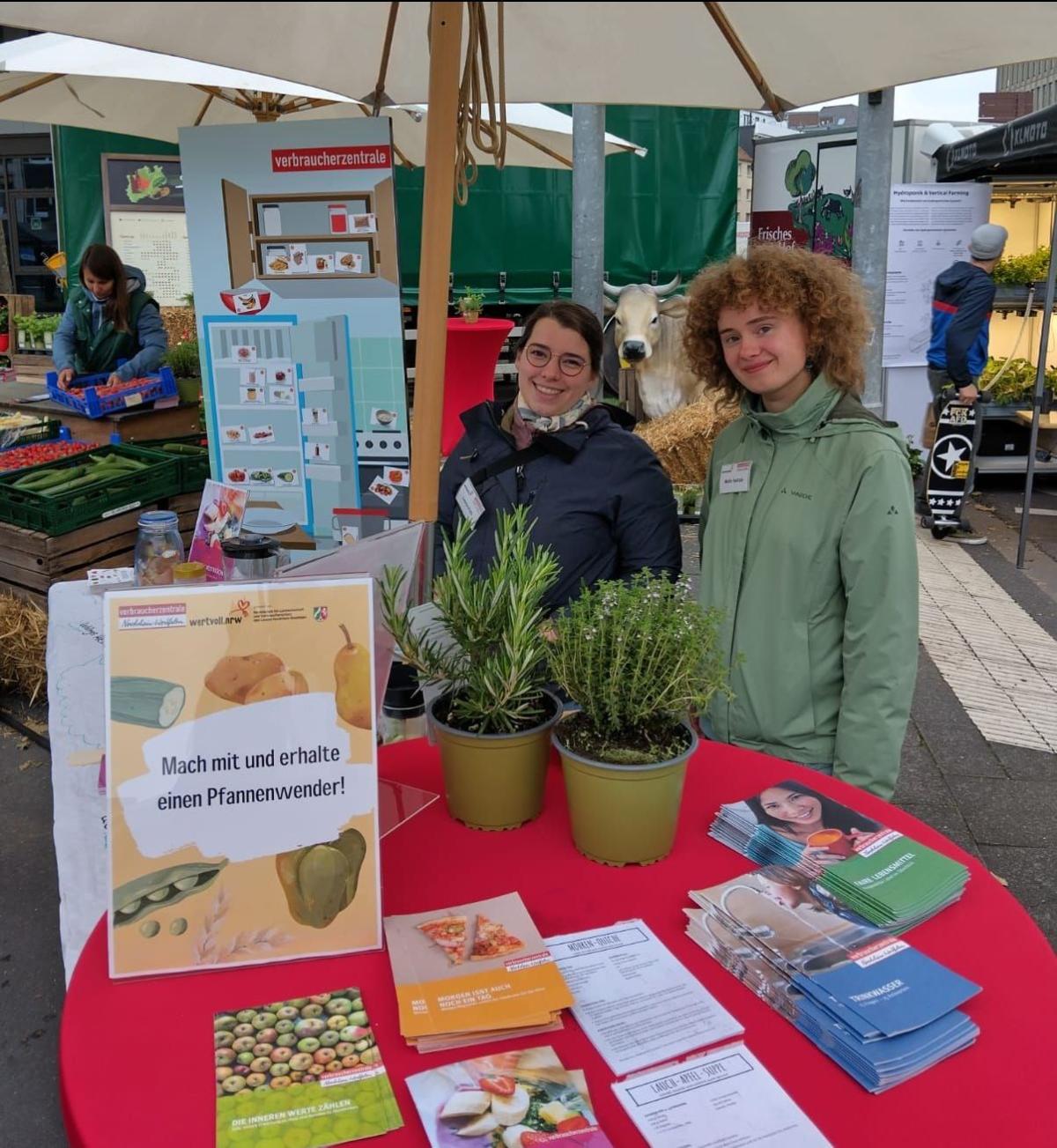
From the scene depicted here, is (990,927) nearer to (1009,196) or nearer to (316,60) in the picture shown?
(316,60)

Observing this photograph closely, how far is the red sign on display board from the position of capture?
138 inches

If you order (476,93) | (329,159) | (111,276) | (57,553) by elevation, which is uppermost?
(329,159)

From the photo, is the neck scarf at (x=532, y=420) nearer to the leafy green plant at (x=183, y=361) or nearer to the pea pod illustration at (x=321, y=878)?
the pea pod illustration at (x=321, y=878)

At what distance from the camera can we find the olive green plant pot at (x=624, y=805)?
4.50 ft

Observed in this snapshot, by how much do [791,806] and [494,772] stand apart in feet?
1.53

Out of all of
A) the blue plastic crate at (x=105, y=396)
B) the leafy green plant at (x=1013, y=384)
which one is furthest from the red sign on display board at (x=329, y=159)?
the leafy green plant at (x=1013, y=384)

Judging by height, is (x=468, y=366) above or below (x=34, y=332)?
below

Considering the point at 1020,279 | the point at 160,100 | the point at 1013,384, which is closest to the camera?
the point at 160,100

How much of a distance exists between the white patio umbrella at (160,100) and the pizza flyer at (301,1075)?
3314mm

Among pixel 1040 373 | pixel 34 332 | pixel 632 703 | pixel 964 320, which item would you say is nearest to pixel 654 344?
pixel 964 320

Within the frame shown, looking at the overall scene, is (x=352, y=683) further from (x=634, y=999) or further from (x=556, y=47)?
(x=556, y=47)

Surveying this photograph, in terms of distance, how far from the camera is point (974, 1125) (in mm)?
992

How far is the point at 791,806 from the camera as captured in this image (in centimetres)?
154

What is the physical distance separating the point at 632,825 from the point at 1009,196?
380 inches
